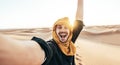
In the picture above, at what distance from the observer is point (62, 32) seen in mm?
1186

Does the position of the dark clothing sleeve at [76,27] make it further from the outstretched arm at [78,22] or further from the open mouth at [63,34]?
the open mouth at [63,34]

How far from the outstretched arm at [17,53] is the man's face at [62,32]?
1.96ft

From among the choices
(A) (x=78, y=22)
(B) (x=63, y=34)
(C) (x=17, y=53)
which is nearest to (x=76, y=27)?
(A) (x=78, y=22)

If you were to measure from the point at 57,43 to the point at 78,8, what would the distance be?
1.25 ft

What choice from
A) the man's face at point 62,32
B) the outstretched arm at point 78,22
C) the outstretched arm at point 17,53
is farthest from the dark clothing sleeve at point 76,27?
the outstretched arm at point 17,53

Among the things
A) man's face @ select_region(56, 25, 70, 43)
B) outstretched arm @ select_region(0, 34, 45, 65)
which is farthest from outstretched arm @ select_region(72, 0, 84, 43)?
outstretched arm @ select_region(0, 34, 45, 65)

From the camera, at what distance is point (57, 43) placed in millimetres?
1234

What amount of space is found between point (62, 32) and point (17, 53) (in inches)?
27.4

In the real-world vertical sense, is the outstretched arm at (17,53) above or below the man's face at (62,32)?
above

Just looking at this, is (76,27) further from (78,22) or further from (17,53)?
(17,53)

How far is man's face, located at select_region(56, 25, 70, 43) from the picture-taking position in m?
1.19

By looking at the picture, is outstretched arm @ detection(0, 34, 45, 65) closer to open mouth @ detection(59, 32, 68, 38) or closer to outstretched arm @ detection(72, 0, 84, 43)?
open mouth @ detection(59, 32, 68, 38)

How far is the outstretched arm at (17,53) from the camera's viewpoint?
465 mm

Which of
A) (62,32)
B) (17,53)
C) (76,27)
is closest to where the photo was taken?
(17,53)
